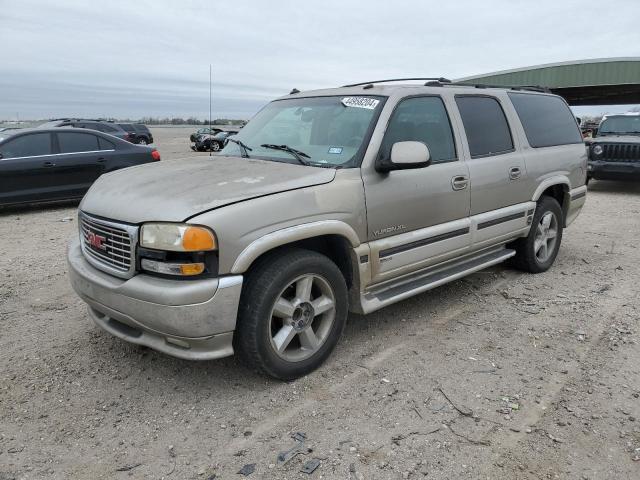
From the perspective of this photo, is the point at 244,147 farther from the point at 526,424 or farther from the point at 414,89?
the point at 526,424

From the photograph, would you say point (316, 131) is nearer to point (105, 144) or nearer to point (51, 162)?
point (51, 162)

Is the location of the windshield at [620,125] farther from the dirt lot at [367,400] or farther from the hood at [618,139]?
the dirt lot at [367,400]

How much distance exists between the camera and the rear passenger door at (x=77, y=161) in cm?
902

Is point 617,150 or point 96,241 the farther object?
point 617,150

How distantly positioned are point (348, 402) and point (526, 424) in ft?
3.24

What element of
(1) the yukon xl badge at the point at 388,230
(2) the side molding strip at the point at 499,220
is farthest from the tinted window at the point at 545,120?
(1) the yukon xl badge at the point at 388,230

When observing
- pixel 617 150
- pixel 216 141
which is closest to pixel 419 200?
pixel 216 141

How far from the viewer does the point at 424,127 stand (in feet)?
13.1

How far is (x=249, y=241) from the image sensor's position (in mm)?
2846

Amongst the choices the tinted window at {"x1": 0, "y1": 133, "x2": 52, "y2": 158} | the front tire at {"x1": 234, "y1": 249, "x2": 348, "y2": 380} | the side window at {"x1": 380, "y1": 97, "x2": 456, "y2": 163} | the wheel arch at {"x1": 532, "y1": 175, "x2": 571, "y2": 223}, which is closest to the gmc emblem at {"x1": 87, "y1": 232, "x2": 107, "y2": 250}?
the front tire at {"x1": 234, "y1": 249, "x2": 348, "y2": 380}

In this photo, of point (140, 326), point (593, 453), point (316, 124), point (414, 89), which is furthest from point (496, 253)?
point (140, 326)

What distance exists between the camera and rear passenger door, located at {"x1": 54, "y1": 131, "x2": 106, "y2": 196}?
9016 millimetres

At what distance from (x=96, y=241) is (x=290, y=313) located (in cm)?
129

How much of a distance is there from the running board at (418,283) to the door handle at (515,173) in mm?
722
